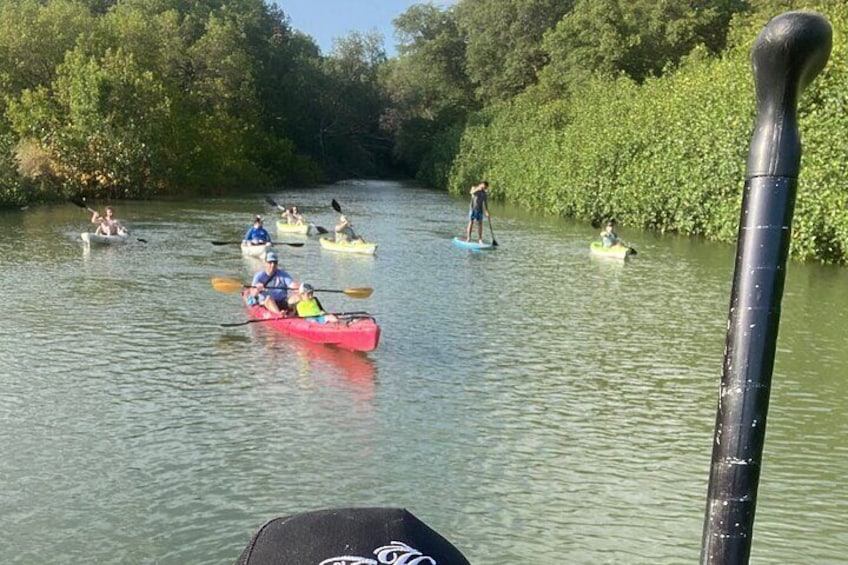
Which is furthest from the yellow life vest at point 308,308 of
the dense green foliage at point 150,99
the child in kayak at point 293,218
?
the dense green foliage at point 150,99

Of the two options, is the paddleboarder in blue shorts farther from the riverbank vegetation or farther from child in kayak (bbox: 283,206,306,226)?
the riverbank vegetation

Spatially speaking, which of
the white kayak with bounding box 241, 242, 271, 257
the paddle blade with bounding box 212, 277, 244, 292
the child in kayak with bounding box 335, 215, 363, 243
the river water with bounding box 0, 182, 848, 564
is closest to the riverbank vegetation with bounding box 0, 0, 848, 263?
the river water with bounding box 0, 182, 848, 564

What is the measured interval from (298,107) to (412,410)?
64.2 meters

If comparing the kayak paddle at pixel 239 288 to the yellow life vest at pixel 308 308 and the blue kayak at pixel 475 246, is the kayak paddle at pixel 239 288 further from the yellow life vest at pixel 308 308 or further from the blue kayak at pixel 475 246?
the blue kayak at pixel 475 246

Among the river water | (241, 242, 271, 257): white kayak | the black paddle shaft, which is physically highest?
the black paddle shaft

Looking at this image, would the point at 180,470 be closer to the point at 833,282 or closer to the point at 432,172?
the point at 833,282

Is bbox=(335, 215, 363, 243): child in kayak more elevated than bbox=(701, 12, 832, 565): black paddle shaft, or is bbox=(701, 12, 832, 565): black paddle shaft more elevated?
bbox=(701, 12, 832, 565): black paddle shaft

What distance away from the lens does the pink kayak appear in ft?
36.4

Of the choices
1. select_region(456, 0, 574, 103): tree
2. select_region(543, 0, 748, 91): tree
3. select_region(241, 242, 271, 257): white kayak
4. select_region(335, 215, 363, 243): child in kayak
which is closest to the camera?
select_region(241, 242, 271, 257): white kayak

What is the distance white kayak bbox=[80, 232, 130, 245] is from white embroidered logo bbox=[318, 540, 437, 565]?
20.6m

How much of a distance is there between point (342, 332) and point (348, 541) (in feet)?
30.9

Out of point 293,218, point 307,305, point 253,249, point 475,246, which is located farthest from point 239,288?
point 293,218

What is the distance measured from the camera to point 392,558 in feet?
6.11

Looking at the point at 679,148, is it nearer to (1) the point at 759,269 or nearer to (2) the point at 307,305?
(2) the point at 307,305
